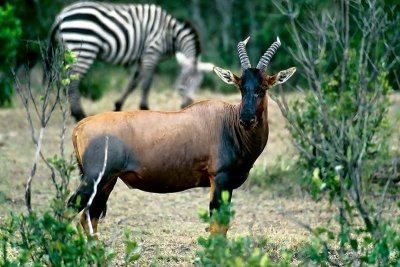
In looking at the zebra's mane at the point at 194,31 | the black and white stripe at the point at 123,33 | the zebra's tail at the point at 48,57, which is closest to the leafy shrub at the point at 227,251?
the zebra's tail at the point at 48,57

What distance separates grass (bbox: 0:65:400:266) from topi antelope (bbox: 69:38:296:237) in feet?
1.50

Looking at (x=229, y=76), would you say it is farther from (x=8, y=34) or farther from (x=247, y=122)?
(x=8, y=34)

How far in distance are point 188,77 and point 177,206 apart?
6151 mm

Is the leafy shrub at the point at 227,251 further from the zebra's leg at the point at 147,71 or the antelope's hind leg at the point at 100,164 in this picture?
the zebra's leg at the point at 147,71

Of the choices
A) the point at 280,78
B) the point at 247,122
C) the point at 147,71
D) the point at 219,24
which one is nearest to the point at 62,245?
the point at 247,122

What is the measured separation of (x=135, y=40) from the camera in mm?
16172

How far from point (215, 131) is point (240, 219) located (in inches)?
86.1

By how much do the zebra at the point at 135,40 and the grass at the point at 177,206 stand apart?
183cm

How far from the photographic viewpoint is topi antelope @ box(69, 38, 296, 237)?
737 centimetres

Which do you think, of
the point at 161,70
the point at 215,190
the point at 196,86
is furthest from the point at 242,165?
the point at 161,70

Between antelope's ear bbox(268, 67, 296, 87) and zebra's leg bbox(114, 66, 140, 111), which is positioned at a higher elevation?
antelope's ear bbox(268, 67, 296, 87)

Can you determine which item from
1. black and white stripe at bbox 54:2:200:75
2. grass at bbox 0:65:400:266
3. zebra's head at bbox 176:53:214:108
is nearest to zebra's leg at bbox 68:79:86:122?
black and white stripe at bbox 54:2:200:75

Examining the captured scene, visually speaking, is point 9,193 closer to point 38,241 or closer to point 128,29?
point 38,241

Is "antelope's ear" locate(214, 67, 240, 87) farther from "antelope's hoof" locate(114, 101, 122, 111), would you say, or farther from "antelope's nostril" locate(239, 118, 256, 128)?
"antelope's hoof" locate(114, 101, 122, 111)
